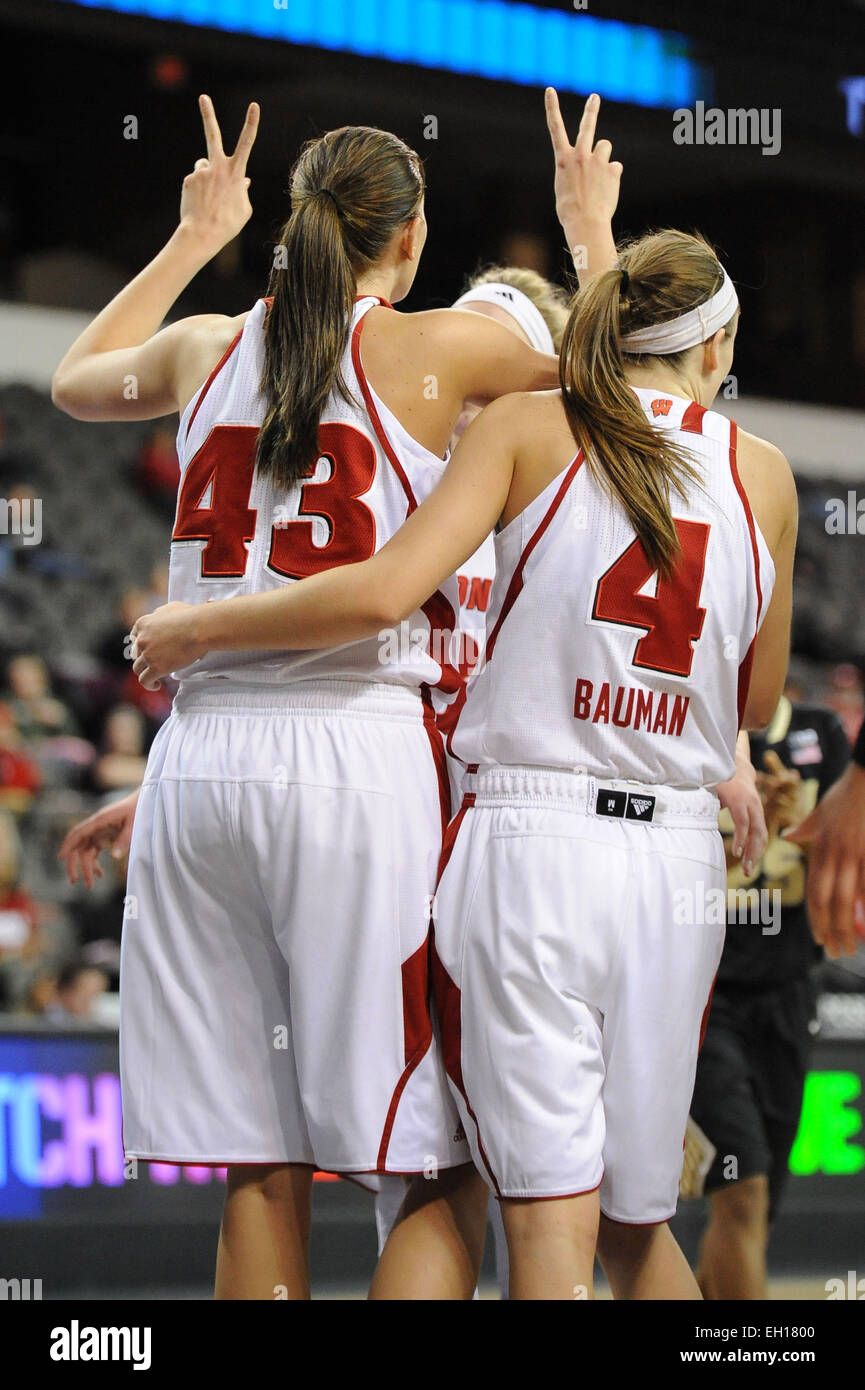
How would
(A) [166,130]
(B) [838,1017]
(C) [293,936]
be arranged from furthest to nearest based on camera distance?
(A) [166,130], (B) [838,1017], (C) [293,936]

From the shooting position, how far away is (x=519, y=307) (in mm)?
3846

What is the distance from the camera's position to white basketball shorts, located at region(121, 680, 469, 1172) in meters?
2.83

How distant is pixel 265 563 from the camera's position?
9.67ft

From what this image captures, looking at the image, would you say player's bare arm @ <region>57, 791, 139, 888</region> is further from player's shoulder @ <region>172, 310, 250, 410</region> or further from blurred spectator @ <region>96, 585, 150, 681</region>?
blurred spectator @ <region>96, 585, 150, 681</region>

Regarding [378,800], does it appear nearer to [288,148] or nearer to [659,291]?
[659,291]

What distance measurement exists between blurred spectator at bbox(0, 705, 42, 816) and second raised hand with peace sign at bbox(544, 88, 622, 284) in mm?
5800

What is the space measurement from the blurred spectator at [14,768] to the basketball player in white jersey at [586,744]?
19.9 feet

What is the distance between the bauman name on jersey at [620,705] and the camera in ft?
9.00

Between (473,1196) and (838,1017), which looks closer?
(473,1196)

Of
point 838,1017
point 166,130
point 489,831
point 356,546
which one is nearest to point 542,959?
point 489,831

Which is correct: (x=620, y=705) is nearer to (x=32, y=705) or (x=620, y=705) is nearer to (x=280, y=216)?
(x=280, y=216)

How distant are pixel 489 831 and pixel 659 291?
0.96m

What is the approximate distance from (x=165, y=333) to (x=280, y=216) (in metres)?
5.90
